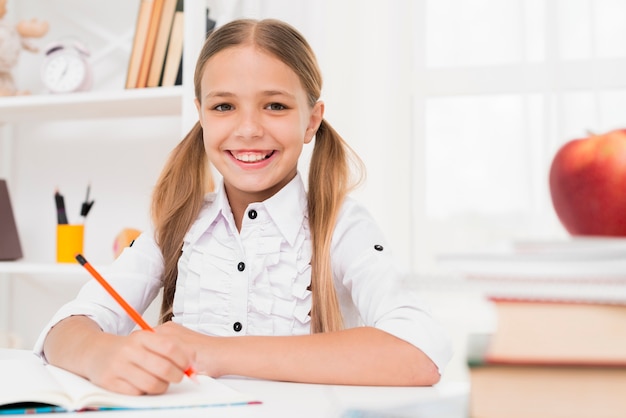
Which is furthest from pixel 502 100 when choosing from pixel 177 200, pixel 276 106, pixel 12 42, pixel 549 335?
pixel 549 335

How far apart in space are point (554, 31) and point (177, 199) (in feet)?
3.53

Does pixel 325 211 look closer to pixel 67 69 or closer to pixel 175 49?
pixel 175 49

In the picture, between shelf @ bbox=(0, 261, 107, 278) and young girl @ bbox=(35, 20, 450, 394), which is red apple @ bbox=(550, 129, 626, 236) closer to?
young girl @ bbox=(35, 20, 450, 394)

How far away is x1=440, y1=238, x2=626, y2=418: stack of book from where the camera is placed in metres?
0.36

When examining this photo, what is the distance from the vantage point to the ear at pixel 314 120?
1.36 metres

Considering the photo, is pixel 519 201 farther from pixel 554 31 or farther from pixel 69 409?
pixel 69 409

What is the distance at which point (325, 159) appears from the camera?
1.36 metres

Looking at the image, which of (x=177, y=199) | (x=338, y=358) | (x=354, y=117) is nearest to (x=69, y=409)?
(x=338, y=358)

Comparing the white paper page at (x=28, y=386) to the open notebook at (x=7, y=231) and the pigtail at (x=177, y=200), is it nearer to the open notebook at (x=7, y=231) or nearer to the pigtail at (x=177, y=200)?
the pigtail at (x=177, y=200)

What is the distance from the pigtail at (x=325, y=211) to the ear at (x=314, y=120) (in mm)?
32

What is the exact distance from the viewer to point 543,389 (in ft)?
1.22

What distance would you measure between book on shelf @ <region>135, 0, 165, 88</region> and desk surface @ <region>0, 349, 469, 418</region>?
44.7 inches

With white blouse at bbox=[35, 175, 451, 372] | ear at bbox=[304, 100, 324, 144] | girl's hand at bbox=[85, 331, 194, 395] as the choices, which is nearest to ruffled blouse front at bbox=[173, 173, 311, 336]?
white blouse at bbox=[35, 175, 451, 372]

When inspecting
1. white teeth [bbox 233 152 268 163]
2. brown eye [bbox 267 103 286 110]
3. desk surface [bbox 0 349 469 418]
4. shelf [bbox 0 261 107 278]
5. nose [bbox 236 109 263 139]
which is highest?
brown eye [bbox 267 103 286 110]
